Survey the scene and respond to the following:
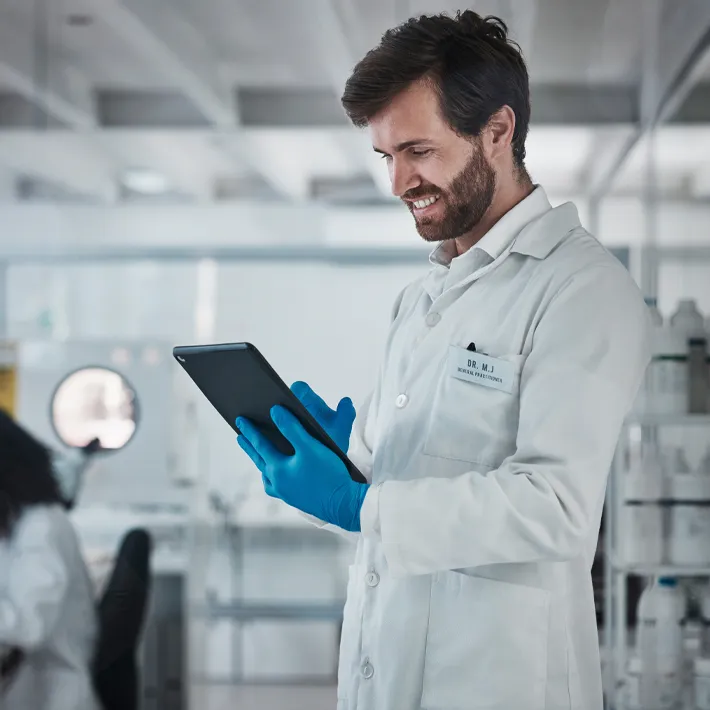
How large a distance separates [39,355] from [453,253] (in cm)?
194

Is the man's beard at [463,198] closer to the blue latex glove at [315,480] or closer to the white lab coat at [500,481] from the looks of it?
the white lab coat at [500,481]

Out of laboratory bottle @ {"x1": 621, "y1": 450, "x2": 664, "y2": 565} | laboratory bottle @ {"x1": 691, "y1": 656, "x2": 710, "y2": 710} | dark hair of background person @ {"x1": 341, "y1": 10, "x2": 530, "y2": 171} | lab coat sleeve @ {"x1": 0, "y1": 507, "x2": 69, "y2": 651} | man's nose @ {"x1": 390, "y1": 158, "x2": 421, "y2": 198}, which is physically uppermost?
dark hair of background person @ {"x1": 341, "y1": 10, "x2": 530, "y2": 171}

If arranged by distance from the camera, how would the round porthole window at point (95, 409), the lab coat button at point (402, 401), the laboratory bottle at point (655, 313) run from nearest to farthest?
the lab coat button at point (402, 401) < the laboratory bottle at point (655, 313) < the round porthole window at point (95, 409)

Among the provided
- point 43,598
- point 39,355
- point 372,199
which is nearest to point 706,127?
point 372,199

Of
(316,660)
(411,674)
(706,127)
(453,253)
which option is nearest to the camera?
(411,674)

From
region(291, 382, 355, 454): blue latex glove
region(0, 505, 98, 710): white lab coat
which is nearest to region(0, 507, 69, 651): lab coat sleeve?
region(0, 505, 98, 710): white lab coat

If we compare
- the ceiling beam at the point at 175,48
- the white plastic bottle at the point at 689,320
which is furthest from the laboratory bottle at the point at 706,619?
the ceiling beam at the point at 175,48

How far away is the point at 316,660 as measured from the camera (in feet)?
10.8

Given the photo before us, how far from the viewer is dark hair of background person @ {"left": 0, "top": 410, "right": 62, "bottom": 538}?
8.62 ft

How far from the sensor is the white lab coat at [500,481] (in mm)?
1092

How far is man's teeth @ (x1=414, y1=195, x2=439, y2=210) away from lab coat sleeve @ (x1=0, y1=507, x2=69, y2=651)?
1808 millimetres

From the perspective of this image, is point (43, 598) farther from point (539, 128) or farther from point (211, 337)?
point (539, 128)

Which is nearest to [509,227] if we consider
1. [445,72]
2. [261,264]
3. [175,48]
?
[445,72]

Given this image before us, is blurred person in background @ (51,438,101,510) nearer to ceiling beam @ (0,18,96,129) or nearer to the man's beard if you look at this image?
ceiling beam @ (0,18,96,129)
